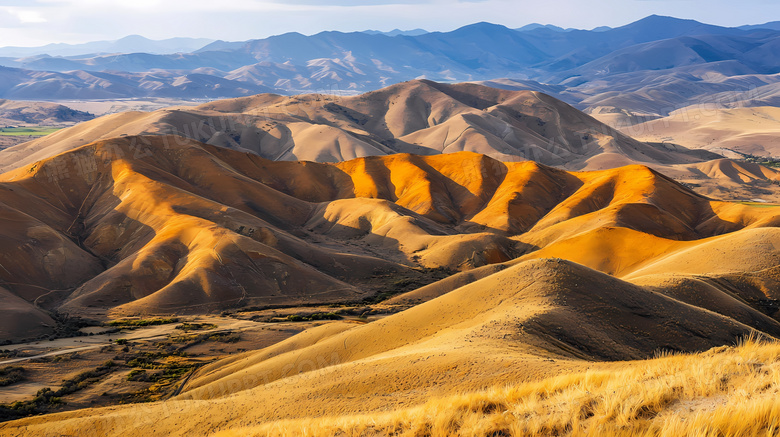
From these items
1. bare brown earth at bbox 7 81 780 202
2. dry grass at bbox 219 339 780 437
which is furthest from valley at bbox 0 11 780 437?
bare brown earth at bbox 7 81 780 202

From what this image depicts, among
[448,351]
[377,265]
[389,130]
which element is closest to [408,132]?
[389,130]

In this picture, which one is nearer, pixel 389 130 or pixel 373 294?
pixel 373 294

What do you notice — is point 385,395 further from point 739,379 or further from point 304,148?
point 304,148

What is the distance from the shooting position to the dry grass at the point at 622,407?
23.3ft

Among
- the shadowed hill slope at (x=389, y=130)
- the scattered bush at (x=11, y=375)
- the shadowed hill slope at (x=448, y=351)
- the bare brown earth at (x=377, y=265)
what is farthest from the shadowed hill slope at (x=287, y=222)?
the shadowed hill slope at (x=389, y=130)

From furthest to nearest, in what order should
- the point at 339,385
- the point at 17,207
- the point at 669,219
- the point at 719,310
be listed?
the point at 669,219 < the point at 17,207 < the point at 719,310 < the point at 339,385

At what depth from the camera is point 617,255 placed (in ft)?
176

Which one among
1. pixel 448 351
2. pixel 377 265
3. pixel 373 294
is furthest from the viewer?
pixel 377 265

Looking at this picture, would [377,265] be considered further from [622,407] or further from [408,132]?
[408,132]

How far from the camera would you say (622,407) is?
818 centimetres

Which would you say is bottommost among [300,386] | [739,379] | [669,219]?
[669,219]

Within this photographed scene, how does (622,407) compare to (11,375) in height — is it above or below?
above

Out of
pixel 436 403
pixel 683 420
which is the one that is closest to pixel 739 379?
pixel 683 420

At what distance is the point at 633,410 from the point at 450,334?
15.2m
